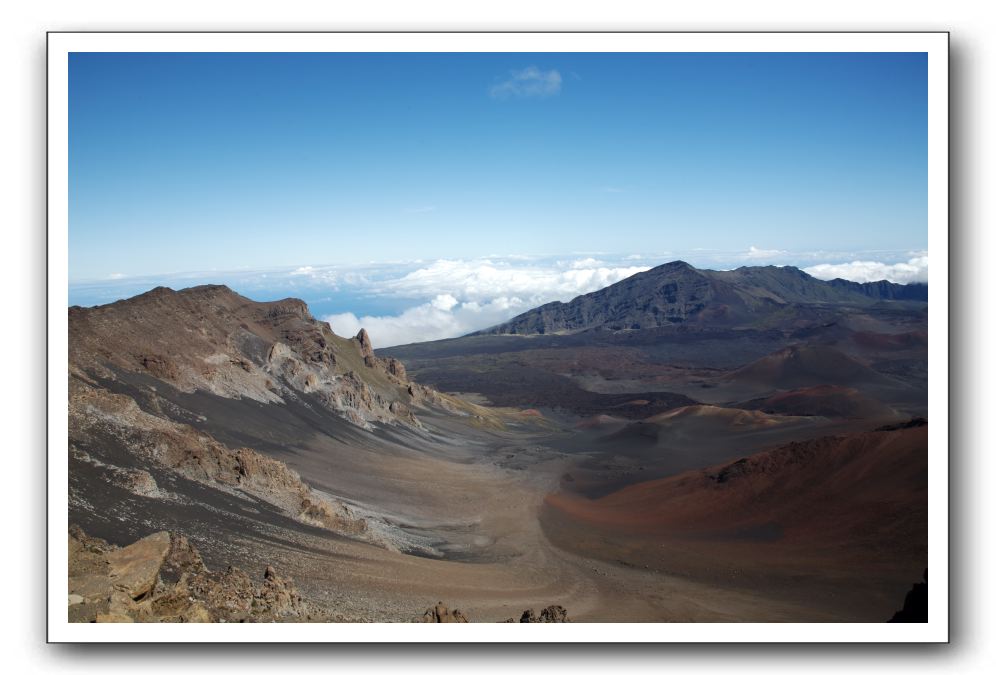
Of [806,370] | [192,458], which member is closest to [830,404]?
[806,370]

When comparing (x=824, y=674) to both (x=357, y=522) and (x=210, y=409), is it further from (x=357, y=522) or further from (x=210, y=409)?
(x=210, y=409)

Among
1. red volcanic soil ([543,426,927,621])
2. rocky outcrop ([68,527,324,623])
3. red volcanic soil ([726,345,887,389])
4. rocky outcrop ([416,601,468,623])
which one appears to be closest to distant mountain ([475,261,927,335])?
red volcanic soil ([726,345,887,389])

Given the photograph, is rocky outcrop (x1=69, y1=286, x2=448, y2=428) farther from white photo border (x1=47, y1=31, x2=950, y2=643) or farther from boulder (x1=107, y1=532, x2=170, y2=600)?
white photo border (x1=47, y1=31, x2=950, y2=643)

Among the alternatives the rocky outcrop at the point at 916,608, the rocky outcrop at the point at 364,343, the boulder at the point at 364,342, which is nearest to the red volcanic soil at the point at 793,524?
the rocky outcrop at the point at 916,608

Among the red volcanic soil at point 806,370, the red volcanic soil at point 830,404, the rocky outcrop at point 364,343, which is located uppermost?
the rocky outcrop at point 364,343
